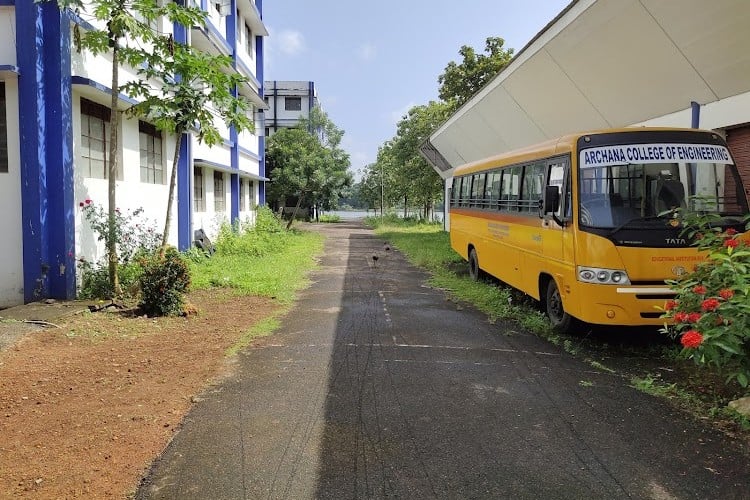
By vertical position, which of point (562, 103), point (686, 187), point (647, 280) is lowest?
point (647, 280)

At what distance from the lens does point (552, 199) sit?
7062 millimetres

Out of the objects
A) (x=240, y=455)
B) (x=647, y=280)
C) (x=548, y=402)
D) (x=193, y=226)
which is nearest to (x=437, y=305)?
(x=647, y=280)

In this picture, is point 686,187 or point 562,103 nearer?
point 686,187

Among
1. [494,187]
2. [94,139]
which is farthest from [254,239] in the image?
[494,187]

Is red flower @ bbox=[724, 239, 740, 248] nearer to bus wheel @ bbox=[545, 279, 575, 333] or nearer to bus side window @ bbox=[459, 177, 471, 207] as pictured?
bus wheel @ bbox=[545, 279, 575, 333]

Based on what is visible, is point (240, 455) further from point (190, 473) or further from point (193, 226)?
point (193, 226)

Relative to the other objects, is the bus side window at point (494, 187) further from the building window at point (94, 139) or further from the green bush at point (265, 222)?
the green bush at point (265, 222)

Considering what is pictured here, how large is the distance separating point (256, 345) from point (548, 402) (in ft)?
11.3

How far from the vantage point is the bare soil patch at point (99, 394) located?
11.7 feet

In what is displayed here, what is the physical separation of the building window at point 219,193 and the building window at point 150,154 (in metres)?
5.27

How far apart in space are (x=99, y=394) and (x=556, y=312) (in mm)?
5378

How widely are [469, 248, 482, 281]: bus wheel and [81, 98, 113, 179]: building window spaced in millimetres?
7415

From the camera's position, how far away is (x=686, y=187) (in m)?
6.50

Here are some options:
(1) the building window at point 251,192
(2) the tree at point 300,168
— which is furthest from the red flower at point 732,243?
(2) the tree at point 300,168
